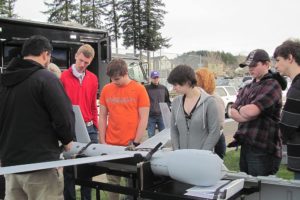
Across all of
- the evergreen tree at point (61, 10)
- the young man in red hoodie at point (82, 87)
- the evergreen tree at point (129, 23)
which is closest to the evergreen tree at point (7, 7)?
the evergreen tree at point (61, 10)

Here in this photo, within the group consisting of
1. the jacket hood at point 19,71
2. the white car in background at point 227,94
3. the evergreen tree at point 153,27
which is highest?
the evergreen tree at point 153,27

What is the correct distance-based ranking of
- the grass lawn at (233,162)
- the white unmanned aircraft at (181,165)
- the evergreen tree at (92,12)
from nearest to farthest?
the white unmanned aircraft at (181,165) → the grass lawn at (233,162) → the evergreen tree at (92,12)

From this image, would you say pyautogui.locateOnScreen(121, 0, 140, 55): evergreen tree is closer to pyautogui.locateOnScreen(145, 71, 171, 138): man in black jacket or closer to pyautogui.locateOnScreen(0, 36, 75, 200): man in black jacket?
pyautogui.locateOnScreen(145, 71, 171, 138): man in black jacket

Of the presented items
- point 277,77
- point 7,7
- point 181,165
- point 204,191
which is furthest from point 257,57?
point 7,7

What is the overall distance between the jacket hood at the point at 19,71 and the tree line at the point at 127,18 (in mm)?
39479

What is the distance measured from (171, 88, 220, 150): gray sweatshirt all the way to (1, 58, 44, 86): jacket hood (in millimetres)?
1335

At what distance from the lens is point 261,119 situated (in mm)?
3557

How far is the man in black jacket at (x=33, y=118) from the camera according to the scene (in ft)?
9.74

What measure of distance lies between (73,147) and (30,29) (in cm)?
490

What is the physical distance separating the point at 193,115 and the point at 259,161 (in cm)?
71

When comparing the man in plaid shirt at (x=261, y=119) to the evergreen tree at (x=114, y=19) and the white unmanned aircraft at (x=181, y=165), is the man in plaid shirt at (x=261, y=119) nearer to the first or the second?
the white unmanned aircraft at (x=181, y=165)

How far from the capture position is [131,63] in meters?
12.5

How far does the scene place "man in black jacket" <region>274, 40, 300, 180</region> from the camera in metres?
2.87

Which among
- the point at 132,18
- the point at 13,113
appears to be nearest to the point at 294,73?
the point at 13,113
